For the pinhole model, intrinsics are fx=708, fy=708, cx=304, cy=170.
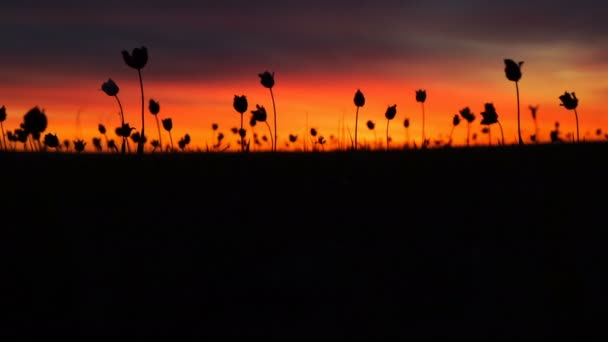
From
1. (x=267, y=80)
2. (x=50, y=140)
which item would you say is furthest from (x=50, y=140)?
(x=267, y=80)

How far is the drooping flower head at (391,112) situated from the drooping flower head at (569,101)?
2316 mm

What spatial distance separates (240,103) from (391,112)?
94.6 inches

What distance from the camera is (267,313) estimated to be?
416cm

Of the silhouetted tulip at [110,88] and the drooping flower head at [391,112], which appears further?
the drooping flower head at [391,112]

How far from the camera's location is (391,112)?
10.1 m

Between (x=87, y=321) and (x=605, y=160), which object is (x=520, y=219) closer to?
(x=605, y=160)

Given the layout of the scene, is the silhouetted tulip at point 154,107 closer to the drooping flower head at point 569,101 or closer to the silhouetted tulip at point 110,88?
the silhouetted tulip at point 110,88

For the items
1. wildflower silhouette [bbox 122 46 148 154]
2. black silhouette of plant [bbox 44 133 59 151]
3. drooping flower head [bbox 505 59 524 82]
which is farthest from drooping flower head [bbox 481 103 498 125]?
black silhouette of plant [bbox 44 133 59 151]

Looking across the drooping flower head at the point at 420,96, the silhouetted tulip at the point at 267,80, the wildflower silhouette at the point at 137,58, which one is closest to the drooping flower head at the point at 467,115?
the drooping flower head at the point at 420,96

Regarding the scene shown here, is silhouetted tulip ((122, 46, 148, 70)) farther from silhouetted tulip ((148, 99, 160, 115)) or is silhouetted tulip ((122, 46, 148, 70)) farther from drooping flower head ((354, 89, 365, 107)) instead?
drooping flower head ((354, 89, 365, 107))

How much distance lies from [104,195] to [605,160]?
15.4 ft

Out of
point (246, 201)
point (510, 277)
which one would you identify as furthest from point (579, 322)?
point (246, 201)

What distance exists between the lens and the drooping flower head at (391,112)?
10.1 meters

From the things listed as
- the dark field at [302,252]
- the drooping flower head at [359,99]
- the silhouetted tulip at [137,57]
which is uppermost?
the silhouetted tulip at [137,57]
